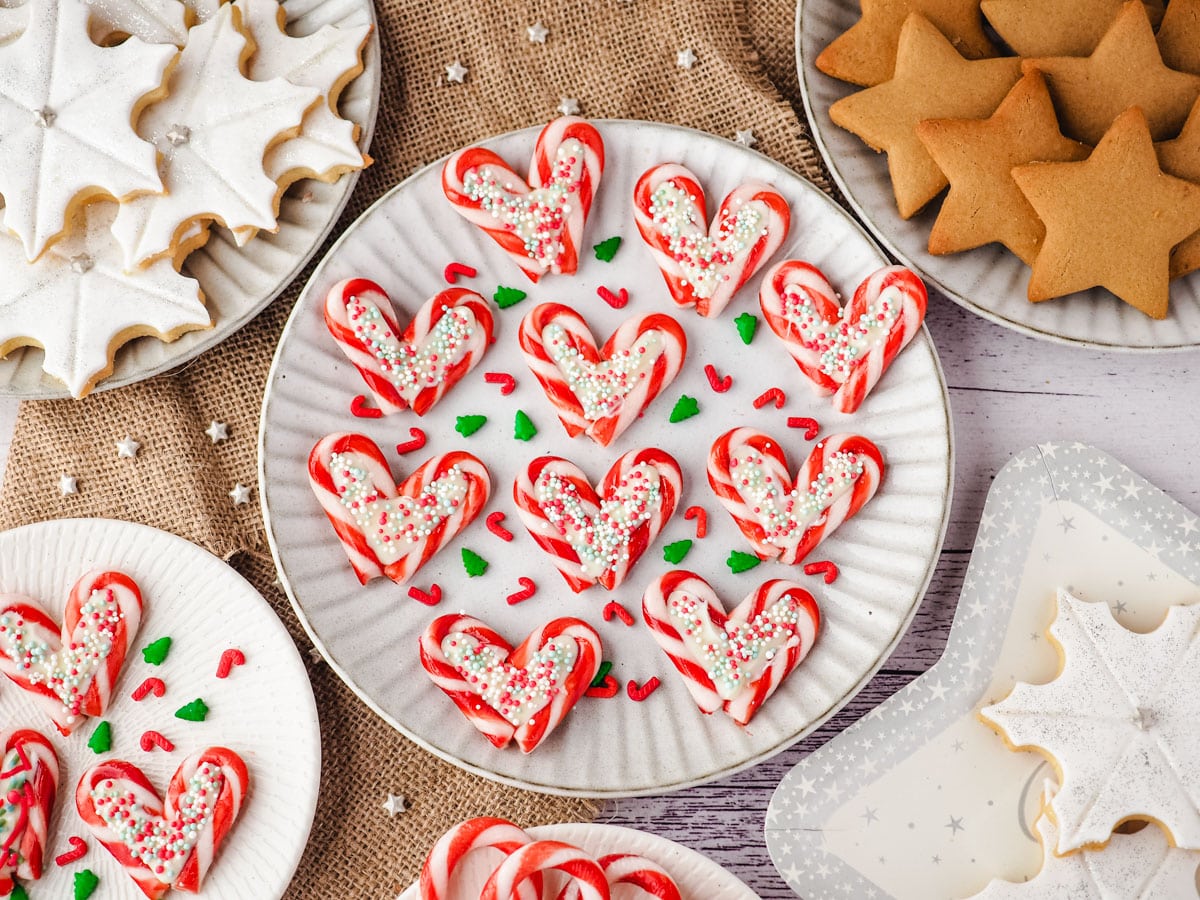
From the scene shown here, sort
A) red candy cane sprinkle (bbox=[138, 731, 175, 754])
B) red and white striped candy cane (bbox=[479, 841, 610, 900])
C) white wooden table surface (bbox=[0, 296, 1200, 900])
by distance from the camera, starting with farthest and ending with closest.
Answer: white wooden table surface (bbox=[0, 296, 1200, 900]), red candy cane sprinkle (bbox=[138, 731, 175, 754]), red and white striped candy cane (bbox=[479, 841, 610, 900])

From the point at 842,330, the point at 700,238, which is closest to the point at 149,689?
the point at 700,238

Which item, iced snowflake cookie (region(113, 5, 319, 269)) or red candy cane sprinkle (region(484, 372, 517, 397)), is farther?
red candy cane sprinkle (region(484, 372, 517, 397))

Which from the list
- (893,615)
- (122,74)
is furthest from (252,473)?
(893,615)

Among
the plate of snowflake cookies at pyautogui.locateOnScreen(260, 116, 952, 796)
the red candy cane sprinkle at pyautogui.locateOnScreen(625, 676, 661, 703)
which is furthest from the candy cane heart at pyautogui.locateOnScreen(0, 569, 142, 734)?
the red candy cane sprinkle at pyautogui.locateOnScreen(625, 676, 661, 703)

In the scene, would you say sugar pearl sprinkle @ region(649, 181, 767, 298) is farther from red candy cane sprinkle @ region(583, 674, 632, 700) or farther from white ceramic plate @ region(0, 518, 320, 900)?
white ceramic plate @ region(0, 518, 320, 900)

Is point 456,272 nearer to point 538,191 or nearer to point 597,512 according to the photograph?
point 538,191

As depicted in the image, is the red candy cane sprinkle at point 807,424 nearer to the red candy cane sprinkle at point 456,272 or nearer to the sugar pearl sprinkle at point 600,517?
the sugar pearl sprinkle at point 600,517
